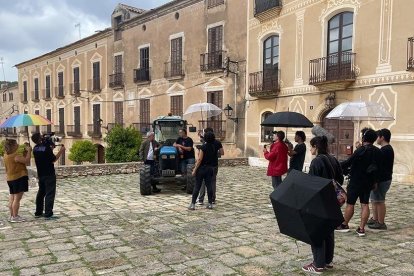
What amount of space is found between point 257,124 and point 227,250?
12.6 metres

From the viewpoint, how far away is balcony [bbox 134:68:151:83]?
76.7ft

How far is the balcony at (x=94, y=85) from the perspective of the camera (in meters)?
27.6

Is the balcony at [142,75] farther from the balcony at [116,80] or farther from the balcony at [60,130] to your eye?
the balcony at [60,130]

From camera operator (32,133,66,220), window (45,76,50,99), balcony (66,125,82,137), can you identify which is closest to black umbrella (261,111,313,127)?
camera operator (32,133,66,220)

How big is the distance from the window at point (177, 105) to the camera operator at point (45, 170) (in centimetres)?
1450

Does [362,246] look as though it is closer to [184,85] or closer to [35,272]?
[35,272]

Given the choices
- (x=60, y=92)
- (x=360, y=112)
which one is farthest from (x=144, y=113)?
(x=360, y=112)

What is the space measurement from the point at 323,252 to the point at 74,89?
2922 cm

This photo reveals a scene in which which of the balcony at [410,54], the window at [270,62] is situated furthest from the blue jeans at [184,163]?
the window at [270,62]

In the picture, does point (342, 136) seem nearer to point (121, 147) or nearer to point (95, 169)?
point (95, 169)

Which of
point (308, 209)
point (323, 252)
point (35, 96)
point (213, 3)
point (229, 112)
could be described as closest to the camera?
point (308, 209)

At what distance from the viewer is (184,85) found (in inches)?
825

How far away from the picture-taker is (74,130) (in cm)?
3036

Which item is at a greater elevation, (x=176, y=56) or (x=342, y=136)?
(x=176, y=56)
